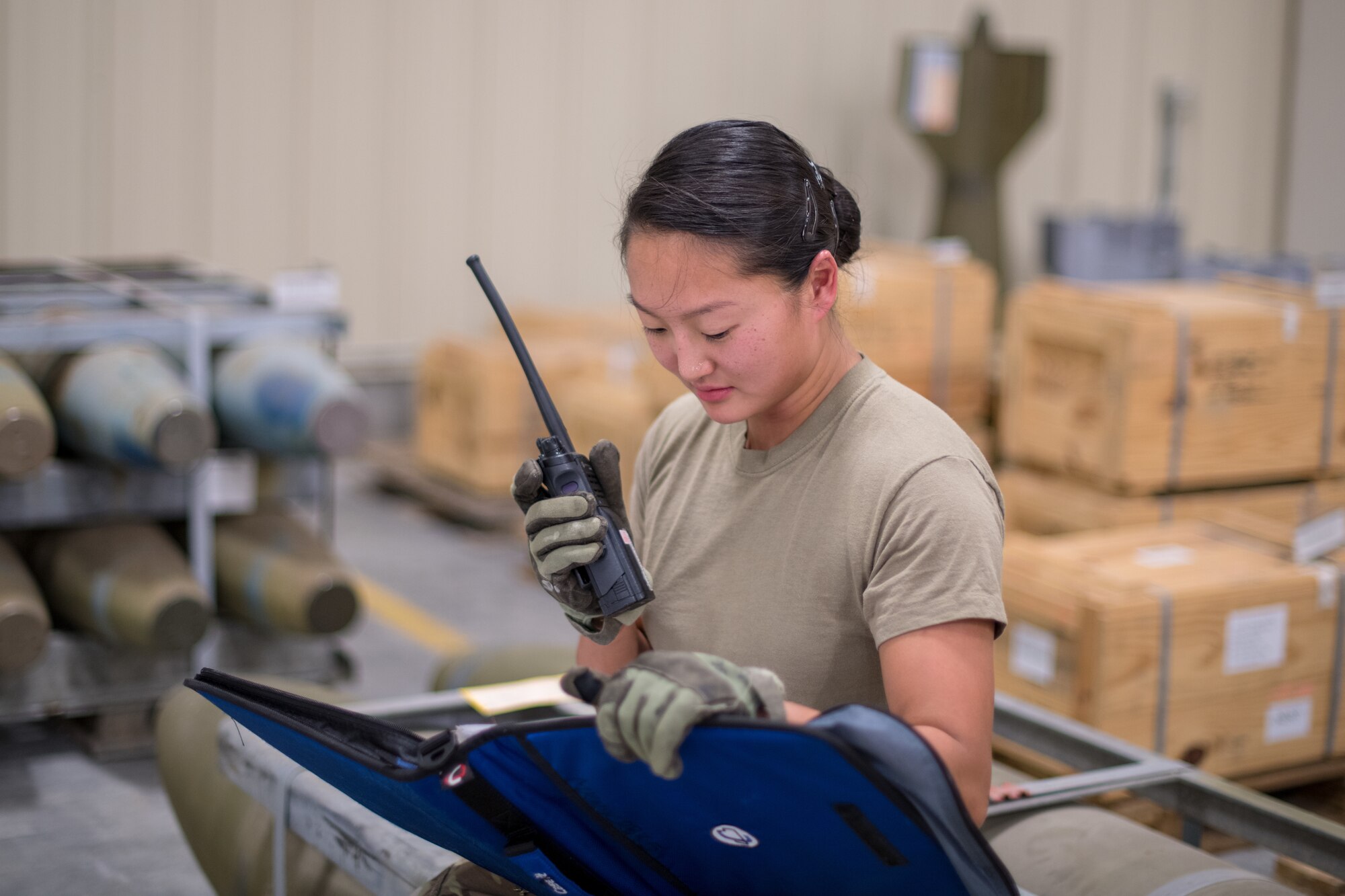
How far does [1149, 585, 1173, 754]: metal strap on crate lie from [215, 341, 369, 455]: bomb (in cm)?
206

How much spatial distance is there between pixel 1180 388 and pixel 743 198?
2.70 meters

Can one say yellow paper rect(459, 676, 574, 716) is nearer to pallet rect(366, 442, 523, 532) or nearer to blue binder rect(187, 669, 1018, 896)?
blue binder rect(187, 669, 1018, 896)

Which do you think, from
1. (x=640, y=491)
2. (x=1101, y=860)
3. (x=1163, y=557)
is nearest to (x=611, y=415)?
(x=1163, y=557)

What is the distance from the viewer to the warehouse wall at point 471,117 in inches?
263

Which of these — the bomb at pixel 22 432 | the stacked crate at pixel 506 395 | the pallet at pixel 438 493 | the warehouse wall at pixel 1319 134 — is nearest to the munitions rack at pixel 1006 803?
the bomb at pixel 22 432

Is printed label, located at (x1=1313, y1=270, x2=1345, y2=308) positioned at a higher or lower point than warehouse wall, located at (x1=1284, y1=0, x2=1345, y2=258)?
lower

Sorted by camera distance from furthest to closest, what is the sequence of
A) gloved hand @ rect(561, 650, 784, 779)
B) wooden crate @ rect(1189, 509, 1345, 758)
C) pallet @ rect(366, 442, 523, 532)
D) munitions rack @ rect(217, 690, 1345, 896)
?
pallet @ rect(366, 442, 523, 532) < wooden crate @ rect(1189, 509, 1345, 758) < munitions rack @ rect(217, 690, 1345, 896) < gloved hand @ rect(561, 650, 784, 779)

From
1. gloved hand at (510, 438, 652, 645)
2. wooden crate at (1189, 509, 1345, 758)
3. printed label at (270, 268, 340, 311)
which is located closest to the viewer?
gloved hand at (510, 438, 652, 645)

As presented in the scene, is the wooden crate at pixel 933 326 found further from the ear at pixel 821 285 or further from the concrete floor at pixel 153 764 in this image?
the ear at pixel 821 285

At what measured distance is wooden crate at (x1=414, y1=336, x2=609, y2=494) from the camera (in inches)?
241

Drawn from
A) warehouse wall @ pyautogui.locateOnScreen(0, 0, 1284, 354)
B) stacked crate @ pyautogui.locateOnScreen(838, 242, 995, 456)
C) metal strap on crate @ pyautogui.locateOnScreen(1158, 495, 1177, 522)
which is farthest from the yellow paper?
warehouse wall @ pyautogui.locateOnScreen(0, 0, 1284, 354)

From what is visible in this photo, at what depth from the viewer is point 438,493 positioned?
6.33 meters

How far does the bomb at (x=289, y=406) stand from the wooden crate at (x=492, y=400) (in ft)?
6.87

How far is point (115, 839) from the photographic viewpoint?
3271mm
